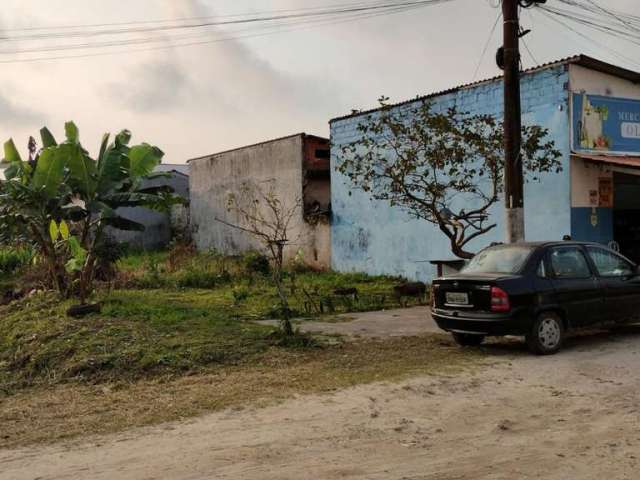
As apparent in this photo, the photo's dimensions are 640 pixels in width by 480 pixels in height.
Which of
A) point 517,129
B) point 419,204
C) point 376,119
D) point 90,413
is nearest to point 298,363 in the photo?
point 90,413

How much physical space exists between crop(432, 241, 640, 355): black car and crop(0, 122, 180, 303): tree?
7321 millimetres

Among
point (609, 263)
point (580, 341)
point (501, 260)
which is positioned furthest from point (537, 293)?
point (609, 263)

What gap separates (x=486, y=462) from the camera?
15.9 feet

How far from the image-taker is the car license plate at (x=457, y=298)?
8927mm

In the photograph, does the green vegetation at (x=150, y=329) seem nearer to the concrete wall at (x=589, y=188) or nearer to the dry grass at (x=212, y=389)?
the dry grass at (x=212, y=389)

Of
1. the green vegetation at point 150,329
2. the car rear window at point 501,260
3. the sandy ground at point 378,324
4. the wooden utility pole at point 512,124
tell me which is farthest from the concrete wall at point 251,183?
the car rear window at point 501,260

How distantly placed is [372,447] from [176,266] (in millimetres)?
17387

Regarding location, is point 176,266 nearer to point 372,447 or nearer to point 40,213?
point 40,213

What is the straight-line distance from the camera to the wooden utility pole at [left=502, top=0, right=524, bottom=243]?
11.8 m

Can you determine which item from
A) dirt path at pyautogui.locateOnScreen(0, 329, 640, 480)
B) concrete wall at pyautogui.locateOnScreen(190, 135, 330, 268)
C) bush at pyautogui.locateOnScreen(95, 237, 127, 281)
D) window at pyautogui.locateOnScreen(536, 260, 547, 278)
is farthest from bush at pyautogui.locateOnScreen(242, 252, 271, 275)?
dirt path at pyautogui.locateOnScreen(0, 329, 640, 480)

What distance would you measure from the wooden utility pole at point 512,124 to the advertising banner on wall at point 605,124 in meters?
3.17

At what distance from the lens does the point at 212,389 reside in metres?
7.30

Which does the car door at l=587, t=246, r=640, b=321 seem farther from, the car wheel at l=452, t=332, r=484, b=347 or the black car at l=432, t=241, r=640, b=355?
the car wheel at l=452, t=332, r=484, b=347

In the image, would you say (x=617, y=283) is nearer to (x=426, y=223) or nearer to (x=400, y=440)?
(x=400, y=440)
